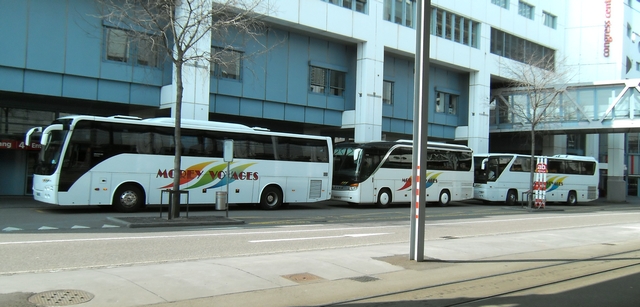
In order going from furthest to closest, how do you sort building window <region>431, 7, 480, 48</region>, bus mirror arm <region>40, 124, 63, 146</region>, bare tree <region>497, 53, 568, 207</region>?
building window <region>431, 7, 480, 48</region>
bare tree <region>497, 53, 568, 207</region>
bus mirror arm <region>40, 124, 63, 146</region>

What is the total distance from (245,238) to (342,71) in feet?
69.4

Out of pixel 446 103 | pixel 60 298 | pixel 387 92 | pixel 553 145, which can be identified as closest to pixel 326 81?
pixel 387 92

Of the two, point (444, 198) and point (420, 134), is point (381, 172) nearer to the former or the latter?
point (444, 198)

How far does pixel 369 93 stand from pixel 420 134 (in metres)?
22.4

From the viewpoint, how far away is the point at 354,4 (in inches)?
1258

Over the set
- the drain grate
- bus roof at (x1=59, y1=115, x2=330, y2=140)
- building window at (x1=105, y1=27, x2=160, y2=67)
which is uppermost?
building window at (x1=105, y1=27, x2=160, y2=67)

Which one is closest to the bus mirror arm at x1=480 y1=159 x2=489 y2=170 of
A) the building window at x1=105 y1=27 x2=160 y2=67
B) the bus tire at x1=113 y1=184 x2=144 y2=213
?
the building window at x1=105 y1=27 x2=160 y2=67

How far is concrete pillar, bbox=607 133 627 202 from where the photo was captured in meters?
46.1

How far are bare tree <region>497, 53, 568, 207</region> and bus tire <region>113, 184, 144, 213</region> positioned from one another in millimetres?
23410

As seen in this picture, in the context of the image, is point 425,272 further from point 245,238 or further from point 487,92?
point 487,92

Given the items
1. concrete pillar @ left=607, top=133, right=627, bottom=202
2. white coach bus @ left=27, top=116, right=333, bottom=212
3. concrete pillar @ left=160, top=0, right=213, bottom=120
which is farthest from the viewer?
concrete pillar @ left=607, top=133, right=627, bottom=202

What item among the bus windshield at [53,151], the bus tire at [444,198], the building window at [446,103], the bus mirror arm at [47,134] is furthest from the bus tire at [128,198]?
the building window at [446,103]

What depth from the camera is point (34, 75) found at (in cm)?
2217

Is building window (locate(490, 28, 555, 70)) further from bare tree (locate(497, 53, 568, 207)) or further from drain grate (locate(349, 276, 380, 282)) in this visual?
drain grate (locate(349, 276, 380, 282))
